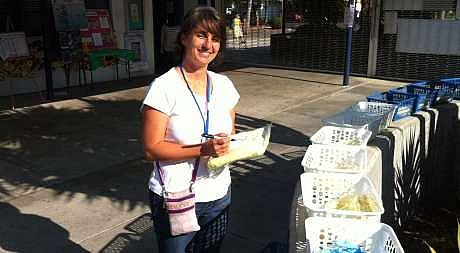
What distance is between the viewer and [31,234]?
13.2 feet

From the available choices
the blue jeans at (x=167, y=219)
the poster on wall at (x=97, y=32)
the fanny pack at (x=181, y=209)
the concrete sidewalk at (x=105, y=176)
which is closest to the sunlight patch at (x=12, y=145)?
the concrete sidewalk at (x=105, y=176)

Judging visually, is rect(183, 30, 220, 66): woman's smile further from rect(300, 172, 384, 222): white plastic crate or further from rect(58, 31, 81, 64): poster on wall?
rect(58, 31, 81, 64): poster on wall

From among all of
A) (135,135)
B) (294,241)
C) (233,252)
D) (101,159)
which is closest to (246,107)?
(135,135)

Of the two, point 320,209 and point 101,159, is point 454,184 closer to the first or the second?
point 320,209

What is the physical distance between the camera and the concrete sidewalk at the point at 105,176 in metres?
3.99

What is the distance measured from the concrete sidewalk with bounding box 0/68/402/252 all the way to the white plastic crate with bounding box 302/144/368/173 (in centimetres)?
56

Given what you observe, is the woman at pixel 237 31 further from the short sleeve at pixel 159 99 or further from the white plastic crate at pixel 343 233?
the white plastic crate at pixel 343 233

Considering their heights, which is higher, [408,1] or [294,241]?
[408,1]

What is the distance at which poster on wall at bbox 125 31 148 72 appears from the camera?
11.5 metres

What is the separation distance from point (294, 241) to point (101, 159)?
383 cm

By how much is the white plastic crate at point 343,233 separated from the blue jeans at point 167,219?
1.67ft

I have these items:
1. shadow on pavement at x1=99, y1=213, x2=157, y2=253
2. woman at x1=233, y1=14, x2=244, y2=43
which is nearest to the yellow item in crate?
shadow on pavement at x1=99, y1=213, x2=157, y2=253

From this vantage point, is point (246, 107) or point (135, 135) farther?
point (246, 107)

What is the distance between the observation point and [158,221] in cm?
235
